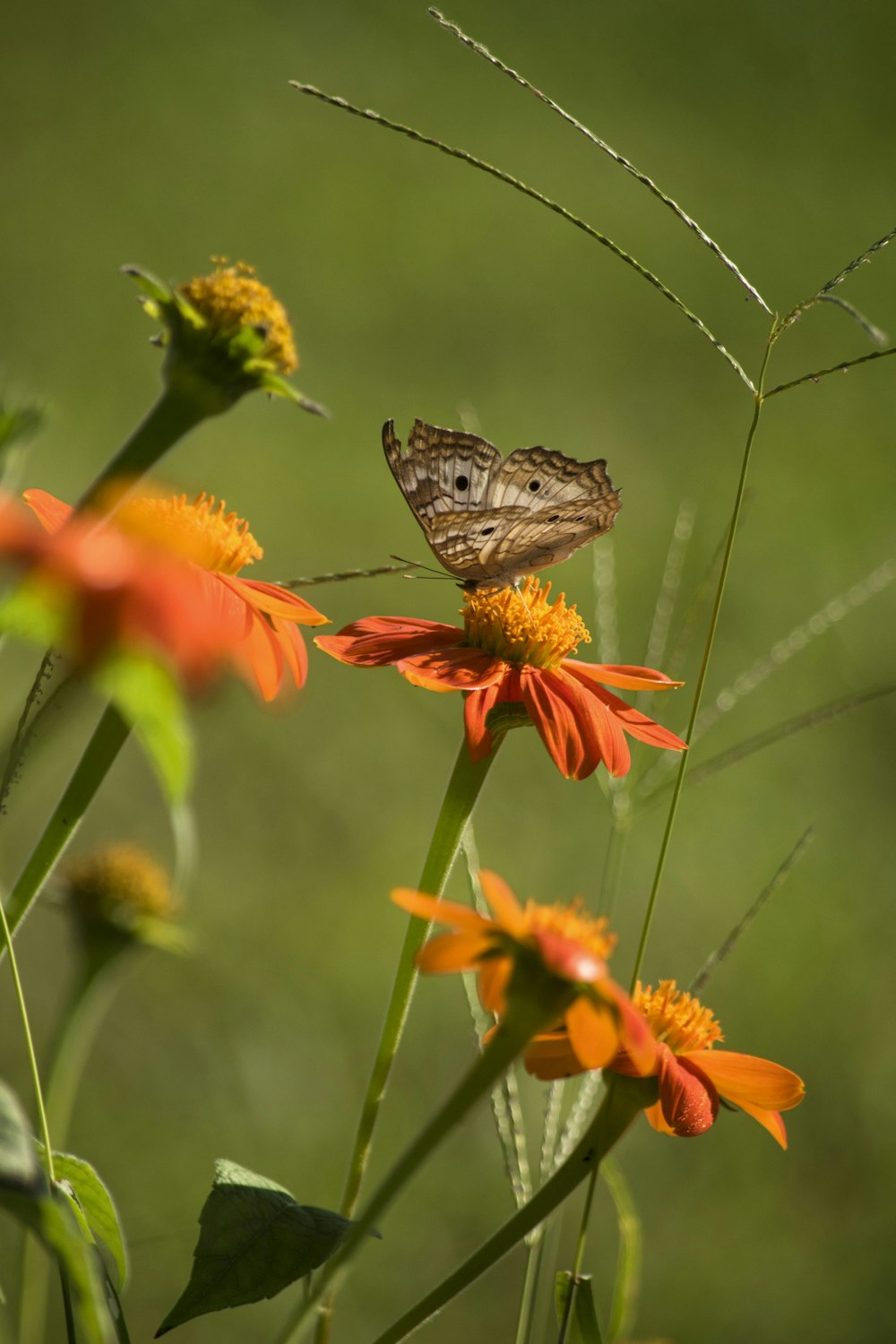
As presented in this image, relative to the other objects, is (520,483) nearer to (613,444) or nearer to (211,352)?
(211,352)

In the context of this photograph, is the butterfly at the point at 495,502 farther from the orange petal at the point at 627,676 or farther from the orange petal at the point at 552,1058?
the orange petal at the point at 552,1058

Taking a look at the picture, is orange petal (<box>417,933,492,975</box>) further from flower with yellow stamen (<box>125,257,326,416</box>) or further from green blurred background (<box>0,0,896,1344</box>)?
green blurred background (<box>0,0,896,1344</box>)

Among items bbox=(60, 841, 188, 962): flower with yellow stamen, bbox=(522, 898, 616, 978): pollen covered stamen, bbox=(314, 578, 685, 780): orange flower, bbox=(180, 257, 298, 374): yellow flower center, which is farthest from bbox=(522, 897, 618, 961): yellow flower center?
bbox=(60, 841, 188, 962): flower with yellow stamen

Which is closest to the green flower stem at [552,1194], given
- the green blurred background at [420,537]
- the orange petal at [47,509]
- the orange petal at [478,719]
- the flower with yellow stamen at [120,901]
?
the orange petal at [478,719]

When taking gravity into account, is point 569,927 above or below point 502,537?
below

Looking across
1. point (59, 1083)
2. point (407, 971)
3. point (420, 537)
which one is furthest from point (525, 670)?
point (420, 537)

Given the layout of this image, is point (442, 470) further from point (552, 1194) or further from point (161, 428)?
point (552, 1194)
